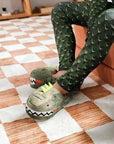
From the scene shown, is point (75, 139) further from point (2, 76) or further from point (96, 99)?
point (2, 76)

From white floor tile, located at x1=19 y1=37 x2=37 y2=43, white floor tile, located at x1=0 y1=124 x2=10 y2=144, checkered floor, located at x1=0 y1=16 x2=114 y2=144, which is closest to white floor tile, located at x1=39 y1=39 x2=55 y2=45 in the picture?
white floor tile, located at x1=19 y1=37 x2=37 y2=43

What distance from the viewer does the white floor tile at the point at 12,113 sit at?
0.79 meters

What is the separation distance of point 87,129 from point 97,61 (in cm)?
24

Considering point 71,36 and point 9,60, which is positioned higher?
point 71,36

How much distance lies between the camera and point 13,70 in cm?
121

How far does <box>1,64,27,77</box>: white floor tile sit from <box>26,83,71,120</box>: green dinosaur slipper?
15.7 inches

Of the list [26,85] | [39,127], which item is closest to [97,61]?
[39,127]

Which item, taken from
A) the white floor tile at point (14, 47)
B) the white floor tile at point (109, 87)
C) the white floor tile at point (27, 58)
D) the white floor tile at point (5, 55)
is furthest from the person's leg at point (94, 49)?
the white floor tile at point (14, 47)

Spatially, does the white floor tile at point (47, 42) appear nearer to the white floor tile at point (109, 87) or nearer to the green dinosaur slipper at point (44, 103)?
the white floor tile at point (109, 87)

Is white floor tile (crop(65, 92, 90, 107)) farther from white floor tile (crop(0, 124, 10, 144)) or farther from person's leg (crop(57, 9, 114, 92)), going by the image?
white floor tile (crop(0, 124, 10, 144))

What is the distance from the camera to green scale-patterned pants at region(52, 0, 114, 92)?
738 millimetres

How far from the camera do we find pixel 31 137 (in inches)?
27.4

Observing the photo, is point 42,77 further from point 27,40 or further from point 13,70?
point 27,40

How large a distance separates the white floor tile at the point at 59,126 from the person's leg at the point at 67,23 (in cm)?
22
